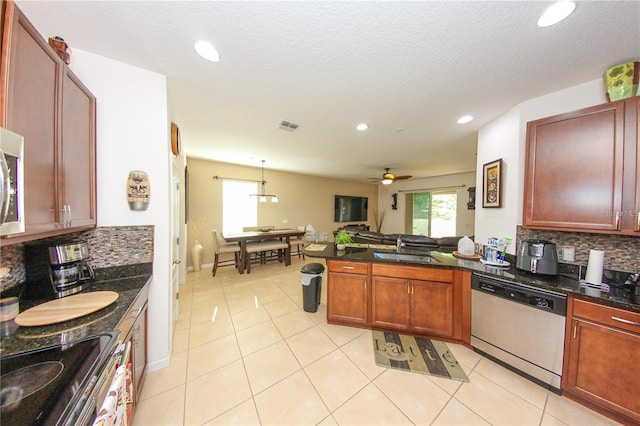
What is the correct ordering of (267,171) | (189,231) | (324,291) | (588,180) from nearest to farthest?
(588,180) < (324,291) < (189,231) < (267,171)

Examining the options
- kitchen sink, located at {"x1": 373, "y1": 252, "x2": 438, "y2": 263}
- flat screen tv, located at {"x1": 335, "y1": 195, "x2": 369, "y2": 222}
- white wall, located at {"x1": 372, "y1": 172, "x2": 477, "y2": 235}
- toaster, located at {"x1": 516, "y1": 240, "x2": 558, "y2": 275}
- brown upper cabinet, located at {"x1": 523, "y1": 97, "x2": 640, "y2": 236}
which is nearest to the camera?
brown upper cabinet, located at {"x1": 523, "y1": 97, "x2": 640, "y2": 236}

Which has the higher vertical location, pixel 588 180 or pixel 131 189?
pixel 588 180

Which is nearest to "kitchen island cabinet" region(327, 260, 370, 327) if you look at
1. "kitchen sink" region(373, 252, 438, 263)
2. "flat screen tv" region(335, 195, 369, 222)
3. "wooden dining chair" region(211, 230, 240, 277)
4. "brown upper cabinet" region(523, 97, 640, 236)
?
"kitchen sink" region(373, 252, 438, 263)

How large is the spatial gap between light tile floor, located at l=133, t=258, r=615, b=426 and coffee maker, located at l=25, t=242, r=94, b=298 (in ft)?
3.18

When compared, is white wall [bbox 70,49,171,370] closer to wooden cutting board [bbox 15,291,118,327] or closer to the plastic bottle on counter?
wooden cutting board [bbox 15,291,118,327]

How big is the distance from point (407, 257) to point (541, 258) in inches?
43.3

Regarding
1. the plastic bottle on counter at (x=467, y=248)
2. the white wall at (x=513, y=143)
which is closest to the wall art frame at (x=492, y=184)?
the white wall at (x=513, y=143)

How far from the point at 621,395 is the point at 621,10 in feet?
7.52

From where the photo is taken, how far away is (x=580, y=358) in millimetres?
1409

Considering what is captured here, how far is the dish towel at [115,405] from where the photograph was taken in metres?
0.70

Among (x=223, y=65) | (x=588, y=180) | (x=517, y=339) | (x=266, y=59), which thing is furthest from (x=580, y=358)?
(x=223, y=65)

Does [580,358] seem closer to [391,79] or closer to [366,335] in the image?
[366,335]

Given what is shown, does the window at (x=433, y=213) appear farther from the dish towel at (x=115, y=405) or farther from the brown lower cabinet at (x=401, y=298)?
the dish towel at (x=115, y=405)

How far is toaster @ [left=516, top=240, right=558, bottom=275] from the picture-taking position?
1.69 meters
